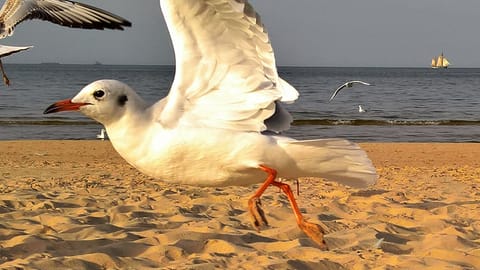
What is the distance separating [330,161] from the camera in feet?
12.2

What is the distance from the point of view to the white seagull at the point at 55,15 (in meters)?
5.55

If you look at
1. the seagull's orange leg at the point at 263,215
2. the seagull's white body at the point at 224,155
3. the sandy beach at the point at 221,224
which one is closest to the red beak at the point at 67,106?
the seagull's white body at the point at 224,155

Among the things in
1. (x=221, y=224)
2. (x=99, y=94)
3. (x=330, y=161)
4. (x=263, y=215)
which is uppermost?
(x=99, y=94)

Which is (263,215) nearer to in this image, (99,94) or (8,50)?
(99,94)

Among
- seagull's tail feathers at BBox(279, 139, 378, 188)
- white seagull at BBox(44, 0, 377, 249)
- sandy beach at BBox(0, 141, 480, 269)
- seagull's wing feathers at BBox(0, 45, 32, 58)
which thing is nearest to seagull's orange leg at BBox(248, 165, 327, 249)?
white seagull at BBox(44, 0, 377, 249)

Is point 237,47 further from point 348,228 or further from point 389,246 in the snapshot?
point 348,228

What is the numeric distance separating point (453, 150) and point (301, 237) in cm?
925

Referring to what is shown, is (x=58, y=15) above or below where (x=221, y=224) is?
above

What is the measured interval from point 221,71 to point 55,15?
12.3ft

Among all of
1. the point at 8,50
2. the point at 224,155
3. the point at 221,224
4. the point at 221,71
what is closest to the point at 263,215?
the point at 224,155

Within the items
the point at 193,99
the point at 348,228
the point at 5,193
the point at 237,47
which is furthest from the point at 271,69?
the point at 5,193

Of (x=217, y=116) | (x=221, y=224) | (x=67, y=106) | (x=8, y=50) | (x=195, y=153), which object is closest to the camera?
(x=67, y=106)

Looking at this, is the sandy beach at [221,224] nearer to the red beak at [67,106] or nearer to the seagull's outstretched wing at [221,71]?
the seagull's outstretched wing at [221,71]

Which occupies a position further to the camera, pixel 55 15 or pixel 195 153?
pixel 55 15
